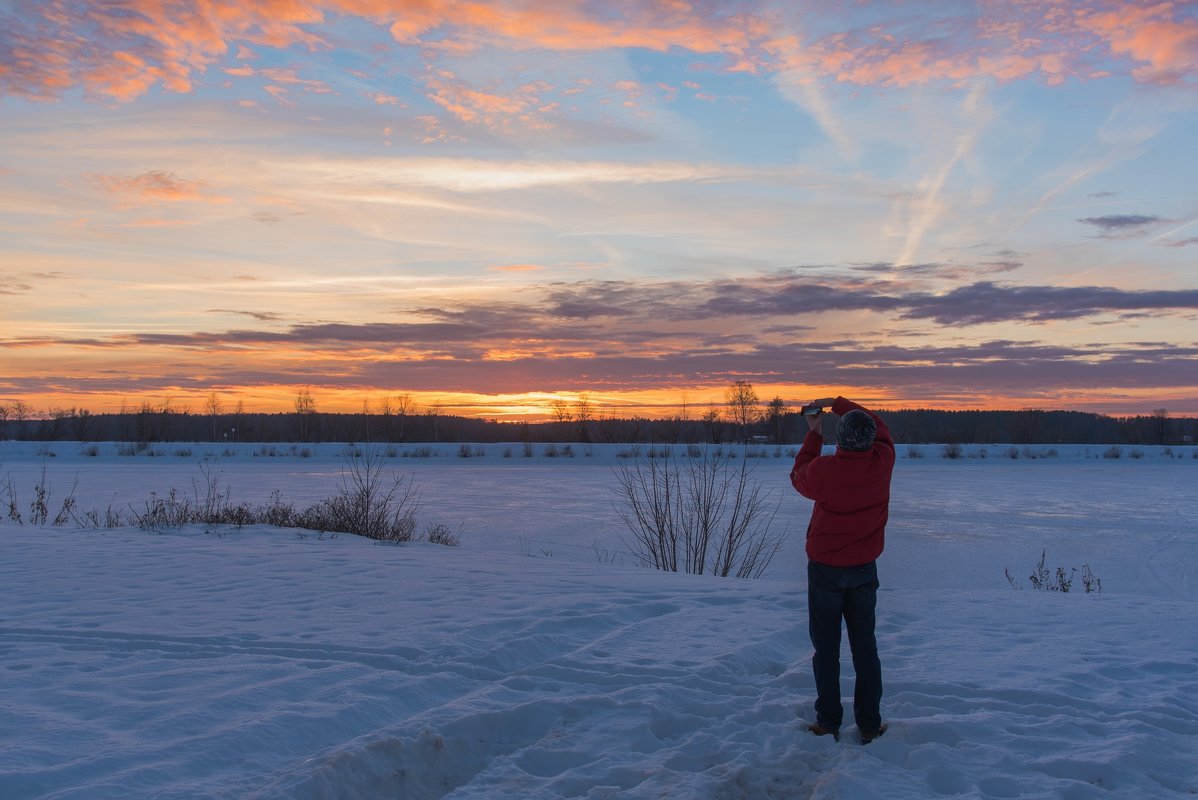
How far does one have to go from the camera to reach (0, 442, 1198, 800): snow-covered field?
4.58 metres

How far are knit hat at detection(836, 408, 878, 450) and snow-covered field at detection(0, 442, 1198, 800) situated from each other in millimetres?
1707

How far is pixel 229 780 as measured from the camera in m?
4.33

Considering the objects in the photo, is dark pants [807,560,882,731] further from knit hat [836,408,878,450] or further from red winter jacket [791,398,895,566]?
knit hat [836,408,878,450]

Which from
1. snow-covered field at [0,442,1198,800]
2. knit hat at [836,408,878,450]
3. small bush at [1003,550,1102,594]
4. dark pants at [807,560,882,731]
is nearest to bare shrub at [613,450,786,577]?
snow-covered field at [0,442,1198,800]

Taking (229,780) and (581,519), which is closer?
(229,780)

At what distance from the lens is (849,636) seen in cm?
516

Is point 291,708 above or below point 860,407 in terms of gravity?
below

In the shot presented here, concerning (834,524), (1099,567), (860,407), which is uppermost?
(860,407)

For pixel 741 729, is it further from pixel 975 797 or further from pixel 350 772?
pixel 350 772

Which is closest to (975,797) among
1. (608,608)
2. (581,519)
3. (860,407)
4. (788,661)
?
(860,407)

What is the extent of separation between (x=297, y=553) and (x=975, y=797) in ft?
32.8

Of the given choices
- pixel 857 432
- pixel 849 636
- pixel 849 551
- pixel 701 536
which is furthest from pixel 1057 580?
pixel 857 432

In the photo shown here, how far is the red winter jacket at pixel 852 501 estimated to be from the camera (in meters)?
5.07

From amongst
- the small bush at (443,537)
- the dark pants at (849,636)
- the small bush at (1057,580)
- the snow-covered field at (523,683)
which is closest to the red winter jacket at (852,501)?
the dark pants at (849,636)
